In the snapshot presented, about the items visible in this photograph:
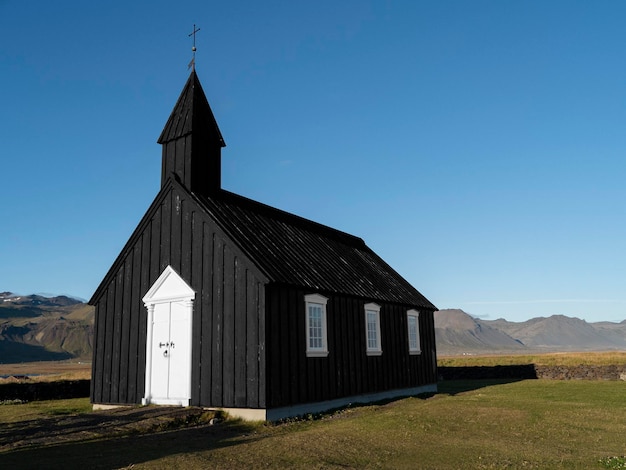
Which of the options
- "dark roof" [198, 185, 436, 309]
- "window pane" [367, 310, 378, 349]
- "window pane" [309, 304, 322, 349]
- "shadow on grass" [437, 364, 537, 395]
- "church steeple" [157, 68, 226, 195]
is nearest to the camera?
"dark roof" [198, 185, 436, 309]

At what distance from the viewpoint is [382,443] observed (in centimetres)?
1125

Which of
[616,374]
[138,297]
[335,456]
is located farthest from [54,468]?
[616,374]

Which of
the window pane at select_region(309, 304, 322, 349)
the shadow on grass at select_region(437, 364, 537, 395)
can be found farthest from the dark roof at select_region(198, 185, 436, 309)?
the shadow on grass at select_region(437, 364, 537, 395)

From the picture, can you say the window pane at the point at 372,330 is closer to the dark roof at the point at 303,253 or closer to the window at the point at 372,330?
the window at the point at 372,330

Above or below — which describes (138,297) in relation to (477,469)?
above

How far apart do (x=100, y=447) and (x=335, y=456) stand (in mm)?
4920

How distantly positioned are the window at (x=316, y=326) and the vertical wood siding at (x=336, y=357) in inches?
8.0

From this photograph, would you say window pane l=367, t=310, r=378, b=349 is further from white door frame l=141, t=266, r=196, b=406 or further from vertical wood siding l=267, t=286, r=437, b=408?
white door frame l=141, t=266, r=196, b=406

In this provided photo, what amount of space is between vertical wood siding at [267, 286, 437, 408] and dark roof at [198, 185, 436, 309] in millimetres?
576

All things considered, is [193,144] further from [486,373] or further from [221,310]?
[486,373]

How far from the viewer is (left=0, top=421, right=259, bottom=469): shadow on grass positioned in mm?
9453

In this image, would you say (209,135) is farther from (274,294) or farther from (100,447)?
(100,447)

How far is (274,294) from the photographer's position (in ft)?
50.5

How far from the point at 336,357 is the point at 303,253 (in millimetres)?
3980
